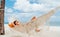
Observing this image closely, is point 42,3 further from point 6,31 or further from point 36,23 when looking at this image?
point 6,31

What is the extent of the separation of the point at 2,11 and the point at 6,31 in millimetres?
220

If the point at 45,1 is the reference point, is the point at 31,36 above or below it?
below

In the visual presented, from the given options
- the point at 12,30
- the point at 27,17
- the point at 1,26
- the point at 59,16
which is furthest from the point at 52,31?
the point at 1,26

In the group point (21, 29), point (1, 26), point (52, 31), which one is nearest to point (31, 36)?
point (21, 29)

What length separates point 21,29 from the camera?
48.8 inches

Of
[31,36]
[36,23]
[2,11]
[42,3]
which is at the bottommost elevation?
[31,36]

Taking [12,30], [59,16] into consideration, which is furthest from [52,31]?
[12,30]

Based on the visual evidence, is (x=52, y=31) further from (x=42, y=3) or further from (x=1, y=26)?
(x=1, y=26)

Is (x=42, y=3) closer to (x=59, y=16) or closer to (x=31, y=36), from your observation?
(x=59, y=16)

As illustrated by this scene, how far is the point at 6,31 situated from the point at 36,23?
0.34 metres

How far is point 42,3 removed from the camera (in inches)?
48.8

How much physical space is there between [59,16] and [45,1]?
222mm

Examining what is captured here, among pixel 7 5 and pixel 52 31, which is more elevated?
pixel 7 5

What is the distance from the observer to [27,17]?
4.06 ft
